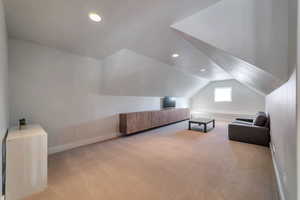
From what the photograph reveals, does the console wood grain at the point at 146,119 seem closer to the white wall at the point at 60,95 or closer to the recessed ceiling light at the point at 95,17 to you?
the white wall at the point at 60,95

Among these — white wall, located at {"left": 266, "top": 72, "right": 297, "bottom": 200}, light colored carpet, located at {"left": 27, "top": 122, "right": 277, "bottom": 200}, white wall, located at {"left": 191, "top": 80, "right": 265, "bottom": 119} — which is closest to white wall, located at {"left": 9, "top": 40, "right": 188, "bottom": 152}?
light colored carpet, located at {"left": 27, "top": 122, "right": 277, "bottom": 200}

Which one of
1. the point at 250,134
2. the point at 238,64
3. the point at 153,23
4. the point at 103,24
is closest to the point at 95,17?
the point at 103,24

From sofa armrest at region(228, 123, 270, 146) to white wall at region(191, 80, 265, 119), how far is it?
3695 millimetres

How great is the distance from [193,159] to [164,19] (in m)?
2.72

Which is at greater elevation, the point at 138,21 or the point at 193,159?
the point at 138,21

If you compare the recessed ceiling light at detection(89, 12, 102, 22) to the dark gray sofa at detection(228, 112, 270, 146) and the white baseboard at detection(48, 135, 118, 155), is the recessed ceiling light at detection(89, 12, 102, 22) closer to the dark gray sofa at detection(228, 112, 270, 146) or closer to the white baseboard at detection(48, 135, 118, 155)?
the white baseboard at detection(48, 135, 118, 155)

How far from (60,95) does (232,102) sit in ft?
26.6

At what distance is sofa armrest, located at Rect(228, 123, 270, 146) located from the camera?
3.32 metres

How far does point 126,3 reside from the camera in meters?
1.55

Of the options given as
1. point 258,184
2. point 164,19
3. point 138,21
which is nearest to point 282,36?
point 164,19

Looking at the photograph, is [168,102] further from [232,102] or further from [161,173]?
[161,173]

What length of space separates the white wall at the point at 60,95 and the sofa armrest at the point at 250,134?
3815 mm

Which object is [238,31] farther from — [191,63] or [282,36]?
[191,63]

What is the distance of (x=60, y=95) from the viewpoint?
2.94 metres
